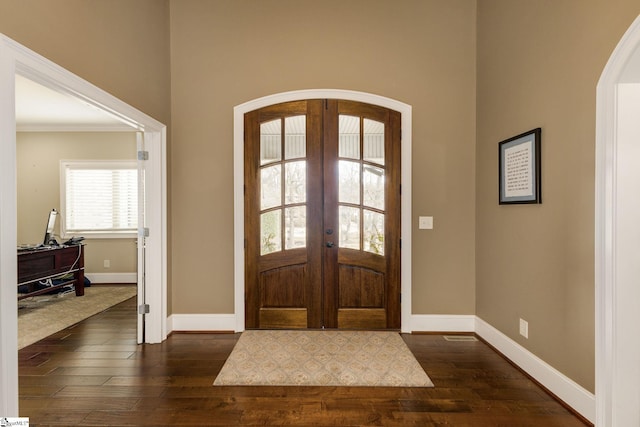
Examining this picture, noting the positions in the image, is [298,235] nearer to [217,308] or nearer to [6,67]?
[217,308]

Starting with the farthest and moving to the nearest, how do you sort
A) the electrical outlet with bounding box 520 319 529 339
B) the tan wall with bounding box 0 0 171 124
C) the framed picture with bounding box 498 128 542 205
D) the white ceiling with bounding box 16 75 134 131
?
the white ceiling with bounding box 16 75 134 131
the electrical outlet with bounding box 520 319 529 339
the framed picture with bounding box 498 128 542 205
the tan wall with bounding box 0 0 171 124

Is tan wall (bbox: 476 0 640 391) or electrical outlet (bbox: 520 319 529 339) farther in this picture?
electrical outlet (bbox: 520 319 529 339)

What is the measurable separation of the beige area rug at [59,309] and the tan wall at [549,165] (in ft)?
14.3

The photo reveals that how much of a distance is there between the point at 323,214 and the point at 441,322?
5.33 feet

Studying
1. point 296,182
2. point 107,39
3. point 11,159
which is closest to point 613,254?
point 296,182

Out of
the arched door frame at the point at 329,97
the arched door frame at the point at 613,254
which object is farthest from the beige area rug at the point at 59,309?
the arched door frame at the point at 613,254

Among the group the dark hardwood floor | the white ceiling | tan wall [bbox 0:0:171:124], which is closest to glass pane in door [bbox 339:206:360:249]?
the dark hardwood floor

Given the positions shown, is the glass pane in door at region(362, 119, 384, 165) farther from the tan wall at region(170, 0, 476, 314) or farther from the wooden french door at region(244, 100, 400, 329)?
the tan wall at region(170, 0, 476, 314)

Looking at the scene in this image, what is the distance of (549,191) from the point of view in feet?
7.89

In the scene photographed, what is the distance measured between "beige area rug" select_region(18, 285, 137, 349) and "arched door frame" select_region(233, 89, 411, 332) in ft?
6.63

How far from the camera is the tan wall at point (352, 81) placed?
3527 millimetres

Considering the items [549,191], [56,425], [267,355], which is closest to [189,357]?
[267,355]

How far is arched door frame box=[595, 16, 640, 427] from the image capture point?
1847 millimetres

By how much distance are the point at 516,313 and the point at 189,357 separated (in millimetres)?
2738
